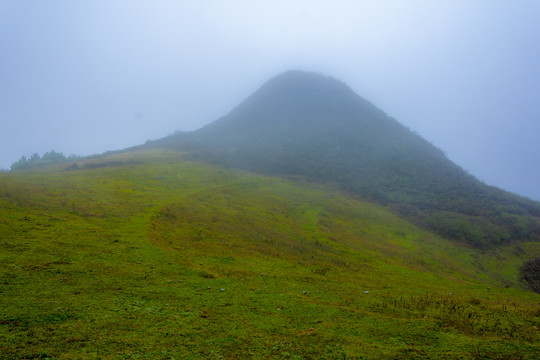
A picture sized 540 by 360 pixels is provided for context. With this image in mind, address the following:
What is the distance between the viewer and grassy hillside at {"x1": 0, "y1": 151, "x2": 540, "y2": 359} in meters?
8.04

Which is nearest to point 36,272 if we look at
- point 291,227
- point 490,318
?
point 490,318

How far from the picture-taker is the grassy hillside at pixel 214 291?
8.04 meters

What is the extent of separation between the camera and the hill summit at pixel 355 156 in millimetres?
49281

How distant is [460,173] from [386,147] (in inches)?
813

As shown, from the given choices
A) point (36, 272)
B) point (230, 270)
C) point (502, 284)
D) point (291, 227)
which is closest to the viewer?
point (36, 272)

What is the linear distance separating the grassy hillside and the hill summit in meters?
19.2

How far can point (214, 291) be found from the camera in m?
12.2

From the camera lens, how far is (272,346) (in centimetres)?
820

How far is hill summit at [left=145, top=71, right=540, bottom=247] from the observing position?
49281mm

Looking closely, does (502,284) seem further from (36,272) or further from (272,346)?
(36,272)

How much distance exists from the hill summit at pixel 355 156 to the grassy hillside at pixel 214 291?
63.0 ft

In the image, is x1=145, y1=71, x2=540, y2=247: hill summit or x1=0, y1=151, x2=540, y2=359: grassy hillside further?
x1=145, y1=71, x2=540, y2=247: hill summit

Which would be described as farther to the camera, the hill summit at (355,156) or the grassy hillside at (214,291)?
the hill summit at (355,156)

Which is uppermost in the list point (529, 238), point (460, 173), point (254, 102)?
point (254, 102)
